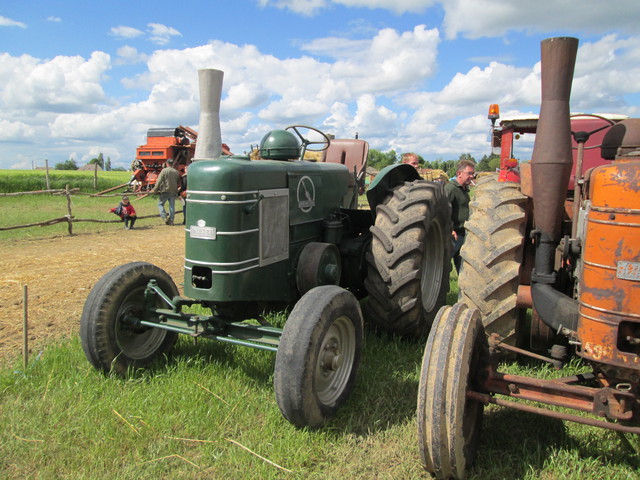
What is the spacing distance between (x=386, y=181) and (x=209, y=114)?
3883 mm

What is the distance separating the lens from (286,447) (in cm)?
279

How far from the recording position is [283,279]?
152 inches

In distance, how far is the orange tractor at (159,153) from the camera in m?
20.2

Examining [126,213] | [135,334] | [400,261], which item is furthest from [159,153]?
[400,261]

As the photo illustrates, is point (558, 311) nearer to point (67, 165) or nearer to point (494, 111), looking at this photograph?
point (494, 111)

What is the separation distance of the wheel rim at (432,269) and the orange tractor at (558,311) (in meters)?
1.67

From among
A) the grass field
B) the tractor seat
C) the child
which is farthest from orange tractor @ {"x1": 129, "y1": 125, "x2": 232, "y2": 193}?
the grass field

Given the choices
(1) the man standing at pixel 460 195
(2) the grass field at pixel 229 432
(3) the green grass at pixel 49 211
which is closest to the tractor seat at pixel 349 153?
(1) the man standing at pixel 460 195

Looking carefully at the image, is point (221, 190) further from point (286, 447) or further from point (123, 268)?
point (286, 447)

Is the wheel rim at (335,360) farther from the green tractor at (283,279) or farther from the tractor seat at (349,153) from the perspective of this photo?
the tractor seat at (349,153)

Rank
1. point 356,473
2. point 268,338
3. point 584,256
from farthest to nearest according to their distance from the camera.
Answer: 1. point 268,338
2. point 356,473
3. point 584,256

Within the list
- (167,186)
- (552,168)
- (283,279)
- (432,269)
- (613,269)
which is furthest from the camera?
(167,186)

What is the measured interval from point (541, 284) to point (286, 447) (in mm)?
1679

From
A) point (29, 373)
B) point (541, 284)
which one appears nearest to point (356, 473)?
point (541, 284)
